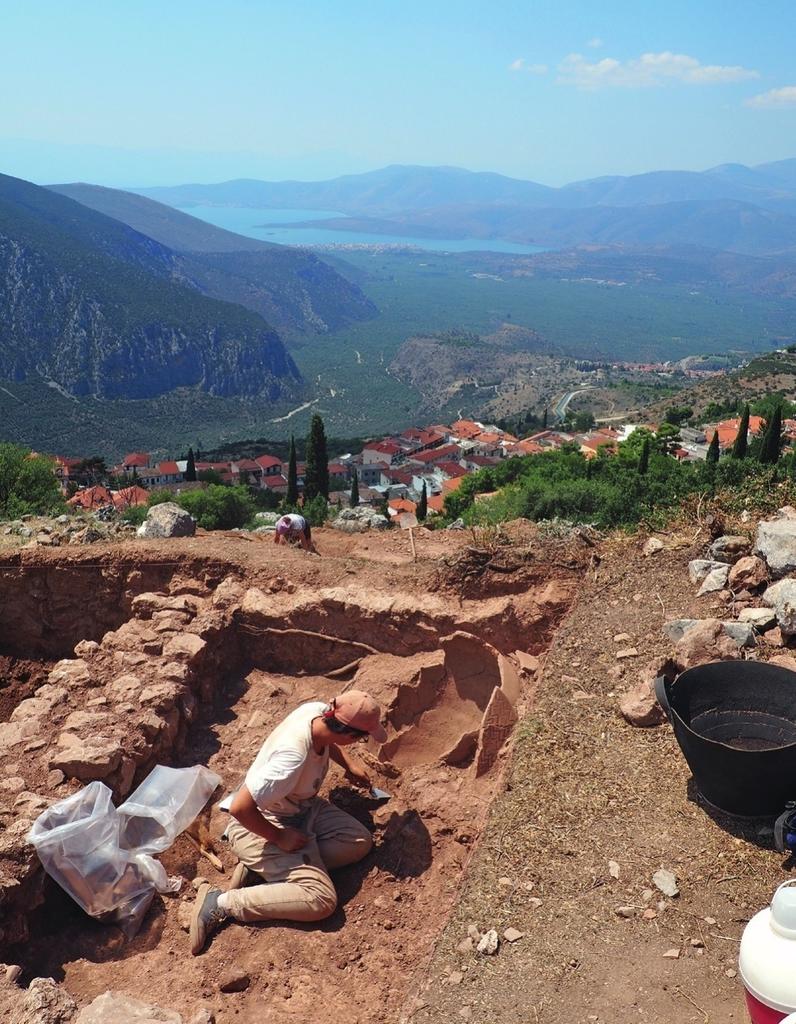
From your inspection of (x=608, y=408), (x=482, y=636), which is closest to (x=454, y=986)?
(x=482, y=636)

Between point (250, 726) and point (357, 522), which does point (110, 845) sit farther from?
point (357, 522)

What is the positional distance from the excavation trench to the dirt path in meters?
0.52

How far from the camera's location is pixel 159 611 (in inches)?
366

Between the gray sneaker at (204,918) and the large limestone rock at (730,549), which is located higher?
the large limestone rock at (730,549)

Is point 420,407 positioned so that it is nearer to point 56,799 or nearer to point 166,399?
point 166,399

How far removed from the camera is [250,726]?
8.17 m

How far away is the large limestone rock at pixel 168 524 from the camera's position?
13562mm

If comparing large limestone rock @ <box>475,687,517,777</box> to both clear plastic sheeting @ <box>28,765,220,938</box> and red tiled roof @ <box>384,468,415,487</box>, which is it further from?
red tiled roof @ <box>384,468,415,487</box>

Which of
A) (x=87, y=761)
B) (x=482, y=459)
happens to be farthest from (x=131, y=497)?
(x=482, y=459)

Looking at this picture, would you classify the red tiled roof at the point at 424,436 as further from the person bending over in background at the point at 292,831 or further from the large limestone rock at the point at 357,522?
the person bending over in background at the point at 292,831

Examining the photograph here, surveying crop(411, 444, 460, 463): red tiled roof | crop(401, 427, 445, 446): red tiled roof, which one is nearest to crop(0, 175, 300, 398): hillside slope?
crop(401, 427, 445, 446): red tiled roof

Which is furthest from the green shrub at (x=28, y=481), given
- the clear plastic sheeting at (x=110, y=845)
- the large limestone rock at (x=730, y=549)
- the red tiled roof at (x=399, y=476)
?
the red tiled roof at (x=399, y=476)

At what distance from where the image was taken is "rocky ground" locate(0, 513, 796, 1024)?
4.47m

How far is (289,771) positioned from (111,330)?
433 ft
